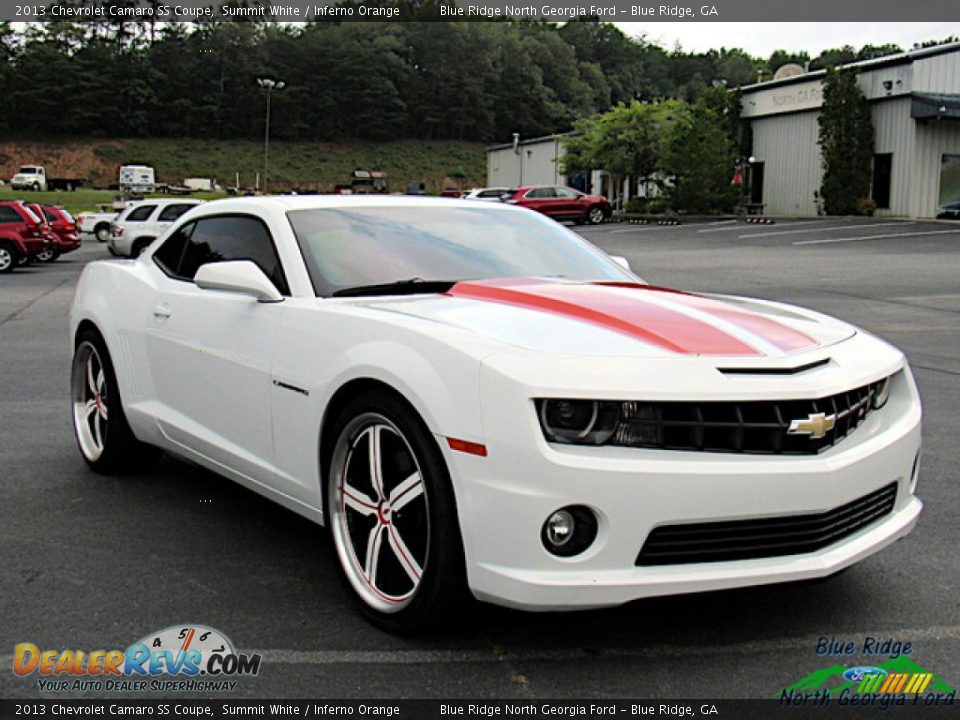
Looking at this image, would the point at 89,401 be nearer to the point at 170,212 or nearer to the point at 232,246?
the point at 232,246

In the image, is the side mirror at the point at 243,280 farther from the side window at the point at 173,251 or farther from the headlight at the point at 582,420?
the headlight at the point at 582,420

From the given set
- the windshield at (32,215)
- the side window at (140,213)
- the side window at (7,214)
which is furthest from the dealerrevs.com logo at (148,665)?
the side window at (140,213)

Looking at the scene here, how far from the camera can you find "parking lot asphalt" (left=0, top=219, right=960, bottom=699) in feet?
10.6

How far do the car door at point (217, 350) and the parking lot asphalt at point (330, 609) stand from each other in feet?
1.47

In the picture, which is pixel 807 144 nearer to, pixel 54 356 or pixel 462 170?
pixel 54 356

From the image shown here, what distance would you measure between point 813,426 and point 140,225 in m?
26.8

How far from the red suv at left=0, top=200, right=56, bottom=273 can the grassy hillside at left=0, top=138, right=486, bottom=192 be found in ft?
296

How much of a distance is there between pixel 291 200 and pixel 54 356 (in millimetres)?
6722

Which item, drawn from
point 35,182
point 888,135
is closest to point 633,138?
point 888,135

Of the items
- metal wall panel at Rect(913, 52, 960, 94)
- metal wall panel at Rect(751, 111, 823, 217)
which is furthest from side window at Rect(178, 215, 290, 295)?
metal wall panel at Rect(751, 111, 823, 217)

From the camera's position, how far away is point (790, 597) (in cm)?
394

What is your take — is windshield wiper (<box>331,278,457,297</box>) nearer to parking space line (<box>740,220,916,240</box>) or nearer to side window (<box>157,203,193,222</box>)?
side window (<box>157,203,193,222</box>)

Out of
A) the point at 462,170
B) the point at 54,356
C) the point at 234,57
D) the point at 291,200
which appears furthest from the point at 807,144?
the point at 234,57

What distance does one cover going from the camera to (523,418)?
306cm
